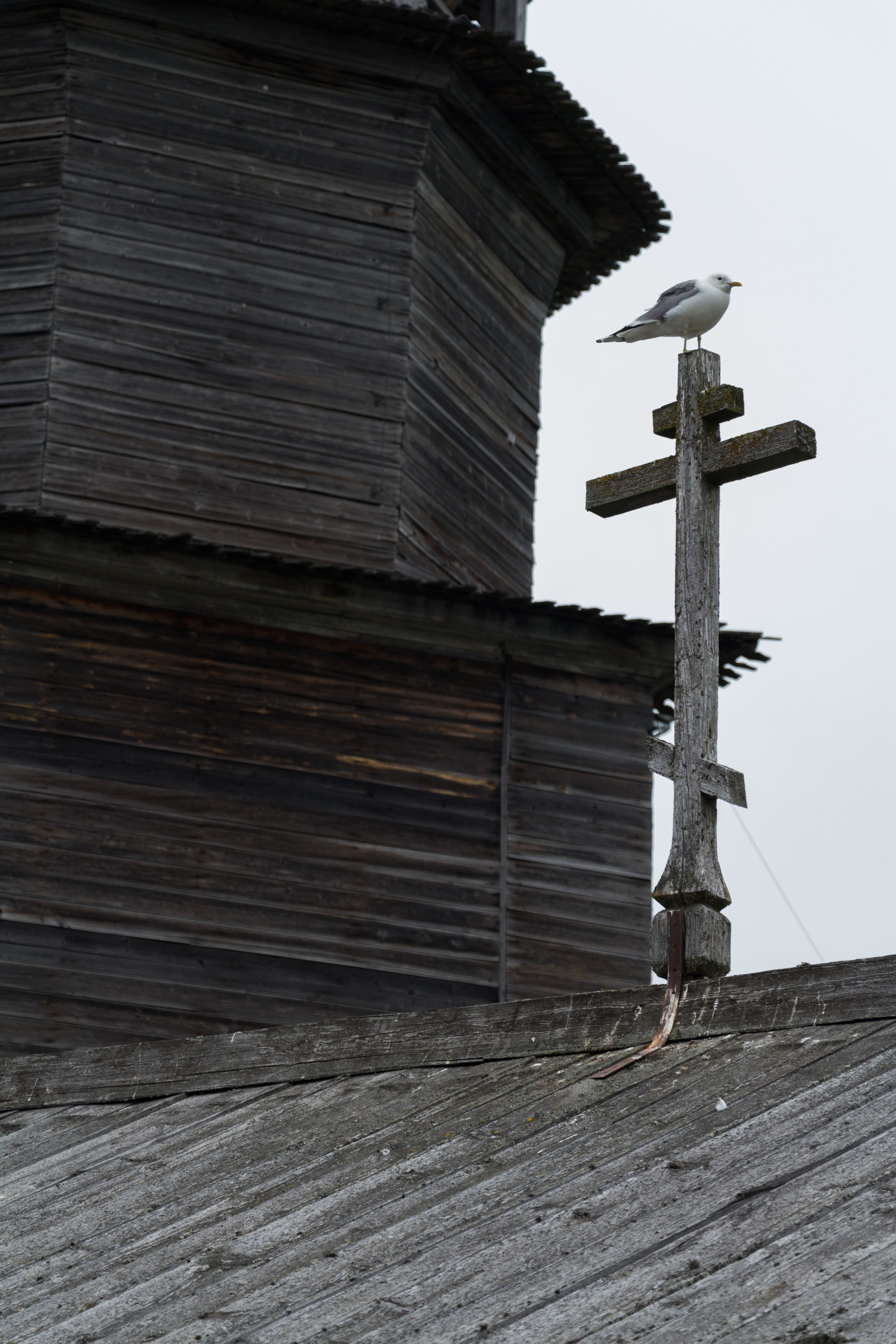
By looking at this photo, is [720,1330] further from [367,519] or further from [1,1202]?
[367,519]

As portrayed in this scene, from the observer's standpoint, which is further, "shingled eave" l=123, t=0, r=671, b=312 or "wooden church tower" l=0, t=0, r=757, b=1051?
"shingled eave" l=123, t=0, r=671, b=312

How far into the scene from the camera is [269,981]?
36.6 ft

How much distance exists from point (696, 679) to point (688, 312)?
8.11 ft

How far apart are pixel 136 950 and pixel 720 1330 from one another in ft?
27.6

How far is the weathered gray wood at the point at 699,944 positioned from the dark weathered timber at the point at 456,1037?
6cm

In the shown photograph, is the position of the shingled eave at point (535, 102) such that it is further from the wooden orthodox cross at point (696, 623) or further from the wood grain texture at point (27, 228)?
the wooden orthodox cross at point (696, 623)

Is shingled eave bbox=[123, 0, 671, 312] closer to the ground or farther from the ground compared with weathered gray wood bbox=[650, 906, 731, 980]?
farther from the ground

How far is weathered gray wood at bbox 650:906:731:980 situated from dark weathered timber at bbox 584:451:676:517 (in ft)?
4.30

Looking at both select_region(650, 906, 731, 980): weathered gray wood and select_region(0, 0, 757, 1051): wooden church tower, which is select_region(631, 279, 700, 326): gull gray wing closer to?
select_region(650, 906, 731, 980): weathered gray wood

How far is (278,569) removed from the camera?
11.2 m

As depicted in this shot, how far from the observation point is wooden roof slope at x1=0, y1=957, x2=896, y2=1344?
10.6ft

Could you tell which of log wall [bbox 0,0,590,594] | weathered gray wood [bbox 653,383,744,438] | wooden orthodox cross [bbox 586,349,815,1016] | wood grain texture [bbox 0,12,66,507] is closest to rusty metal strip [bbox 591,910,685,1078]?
wooden orthodox cross [bbox 586,349,815,1016]

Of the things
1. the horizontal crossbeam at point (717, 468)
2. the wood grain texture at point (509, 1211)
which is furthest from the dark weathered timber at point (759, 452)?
the wood grain texture at point (509, 1211)

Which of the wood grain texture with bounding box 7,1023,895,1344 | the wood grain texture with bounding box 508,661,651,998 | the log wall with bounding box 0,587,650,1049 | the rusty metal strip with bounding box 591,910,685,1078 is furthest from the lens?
the wood grain texture with bounding box 508,661,651,998
